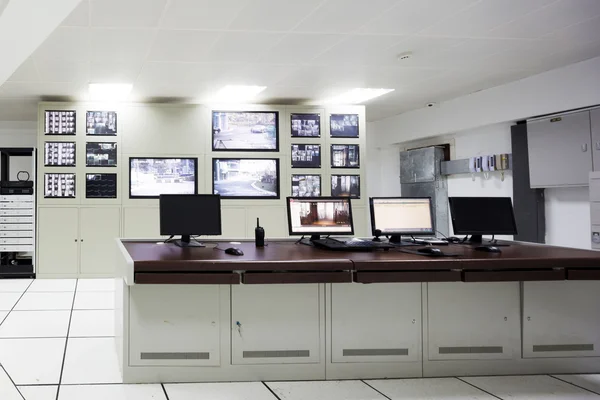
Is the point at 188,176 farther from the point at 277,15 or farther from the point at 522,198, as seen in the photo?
the point at 522,198

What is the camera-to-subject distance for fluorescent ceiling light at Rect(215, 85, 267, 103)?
262 inches

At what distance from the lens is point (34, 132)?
30.0ft

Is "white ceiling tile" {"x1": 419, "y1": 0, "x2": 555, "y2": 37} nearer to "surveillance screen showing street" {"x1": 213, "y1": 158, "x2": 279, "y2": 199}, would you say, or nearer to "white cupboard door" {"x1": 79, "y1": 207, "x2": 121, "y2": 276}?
"surveillance screen showing street" {"x1": 213, "y1": 158, "x2": 279, "y2": 199}

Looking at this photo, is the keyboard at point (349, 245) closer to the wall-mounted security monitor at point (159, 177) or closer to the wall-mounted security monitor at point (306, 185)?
the wall-mounted security monitor at point (306, 185)

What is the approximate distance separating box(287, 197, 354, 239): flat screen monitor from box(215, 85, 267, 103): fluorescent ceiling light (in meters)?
3.15

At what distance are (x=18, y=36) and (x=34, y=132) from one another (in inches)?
202

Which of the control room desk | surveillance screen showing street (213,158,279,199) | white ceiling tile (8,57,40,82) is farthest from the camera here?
surveillance screen showing street (213,158,279,199)

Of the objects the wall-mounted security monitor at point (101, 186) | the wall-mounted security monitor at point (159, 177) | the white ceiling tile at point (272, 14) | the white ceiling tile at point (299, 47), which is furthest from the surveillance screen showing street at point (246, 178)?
the white ceiling tile at point (272, 14)

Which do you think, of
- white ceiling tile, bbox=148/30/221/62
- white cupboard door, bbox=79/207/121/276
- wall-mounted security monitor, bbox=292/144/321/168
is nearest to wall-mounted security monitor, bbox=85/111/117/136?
white cupboard door, bbox=79/207/121/276

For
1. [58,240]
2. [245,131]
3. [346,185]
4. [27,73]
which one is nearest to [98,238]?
[58,240]

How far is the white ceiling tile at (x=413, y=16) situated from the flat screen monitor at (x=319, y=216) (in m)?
1.65

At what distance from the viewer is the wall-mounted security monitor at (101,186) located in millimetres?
7133

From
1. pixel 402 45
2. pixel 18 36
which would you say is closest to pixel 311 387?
pixel 402 45

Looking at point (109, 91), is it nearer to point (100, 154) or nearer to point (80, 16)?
point (100, 154)
